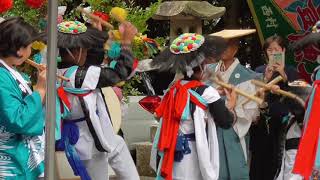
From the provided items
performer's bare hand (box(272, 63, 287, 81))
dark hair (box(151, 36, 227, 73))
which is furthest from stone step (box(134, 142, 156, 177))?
dark hair (box(151, 36, 227, 73))

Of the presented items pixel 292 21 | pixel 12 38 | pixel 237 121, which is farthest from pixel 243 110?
pixel 292 21

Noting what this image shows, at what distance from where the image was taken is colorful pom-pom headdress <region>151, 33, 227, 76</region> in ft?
18.1

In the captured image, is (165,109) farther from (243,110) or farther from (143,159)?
(143,159)

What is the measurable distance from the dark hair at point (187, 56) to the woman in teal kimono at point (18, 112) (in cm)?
141

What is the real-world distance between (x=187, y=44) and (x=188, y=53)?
0.26 ft

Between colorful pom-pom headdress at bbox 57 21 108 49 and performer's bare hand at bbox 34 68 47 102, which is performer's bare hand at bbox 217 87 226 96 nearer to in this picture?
colorful pom-pom headdress at bbox 57 21 108 49

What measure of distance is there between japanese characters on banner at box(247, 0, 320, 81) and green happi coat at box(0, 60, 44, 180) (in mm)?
5046

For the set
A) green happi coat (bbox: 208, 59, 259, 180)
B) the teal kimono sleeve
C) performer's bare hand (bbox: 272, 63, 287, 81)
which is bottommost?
green happi coat (bbox: 208, 59, 259, 180)

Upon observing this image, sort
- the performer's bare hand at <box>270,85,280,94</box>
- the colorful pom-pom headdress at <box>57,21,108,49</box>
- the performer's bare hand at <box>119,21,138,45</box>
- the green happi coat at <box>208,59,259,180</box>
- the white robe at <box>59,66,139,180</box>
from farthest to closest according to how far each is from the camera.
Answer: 1. the green happi coat at <box>208,59,259,180</box>
2. the performer's bare hand at <box>270,85,280,94</box>
3. the performer's bare hand at <box>119,21,138,45</box>
4. the colorful pom-pom headdress at <box>57,21,108,49</box>
5. the white robe at <box>59,66,139,180</box>

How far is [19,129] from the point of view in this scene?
4.17 meters

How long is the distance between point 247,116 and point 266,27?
10.7 ft

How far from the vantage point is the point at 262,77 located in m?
6.74

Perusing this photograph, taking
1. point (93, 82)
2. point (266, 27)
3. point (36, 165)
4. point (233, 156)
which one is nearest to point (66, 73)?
point (93, 82)

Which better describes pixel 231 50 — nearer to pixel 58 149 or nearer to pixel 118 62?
pixel 118 62
